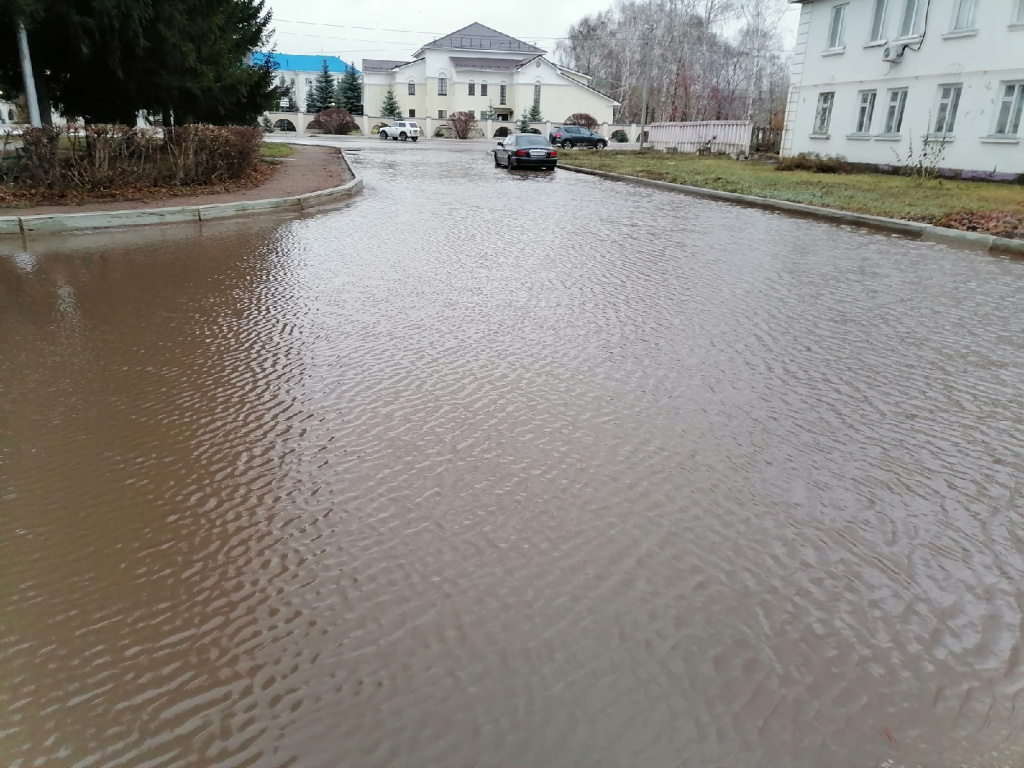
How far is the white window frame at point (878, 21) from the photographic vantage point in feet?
84.2

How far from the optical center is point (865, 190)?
765 inches

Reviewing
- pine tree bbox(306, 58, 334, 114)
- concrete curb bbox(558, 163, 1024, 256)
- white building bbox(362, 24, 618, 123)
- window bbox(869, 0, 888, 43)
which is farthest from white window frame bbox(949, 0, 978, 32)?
pine tree bbox(306, 58, 334, 114)

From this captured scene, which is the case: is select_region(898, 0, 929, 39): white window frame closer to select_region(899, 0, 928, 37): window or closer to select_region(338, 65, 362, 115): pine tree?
select_region(899, 0, 928, 37): window

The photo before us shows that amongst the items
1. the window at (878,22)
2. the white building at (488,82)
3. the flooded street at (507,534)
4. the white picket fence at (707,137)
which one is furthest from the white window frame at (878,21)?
the white building at (488,82)

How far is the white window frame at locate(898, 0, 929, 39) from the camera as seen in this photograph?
23.9 meters

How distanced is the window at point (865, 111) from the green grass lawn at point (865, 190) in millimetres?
2920

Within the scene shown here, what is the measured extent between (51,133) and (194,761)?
1434cm

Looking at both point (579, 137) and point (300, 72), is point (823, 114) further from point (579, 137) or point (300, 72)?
point (300, 72)

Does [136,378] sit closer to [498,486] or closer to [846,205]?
[498,486]

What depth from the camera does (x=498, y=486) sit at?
3973 mm

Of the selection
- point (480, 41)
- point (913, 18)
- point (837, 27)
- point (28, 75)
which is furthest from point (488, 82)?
point (28, 75)

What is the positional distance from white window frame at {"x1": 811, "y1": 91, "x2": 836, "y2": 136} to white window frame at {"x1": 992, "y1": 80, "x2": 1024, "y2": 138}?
7.56 meters

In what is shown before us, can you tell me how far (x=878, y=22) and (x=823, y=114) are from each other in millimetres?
3745

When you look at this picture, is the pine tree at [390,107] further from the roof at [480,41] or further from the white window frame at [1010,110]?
the white window frame at [1010,110]
